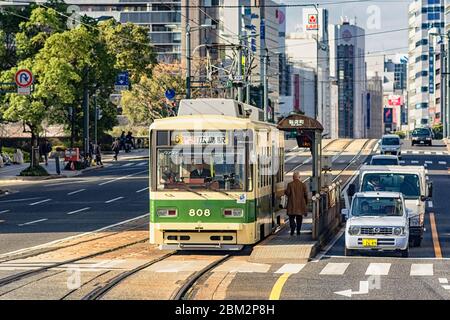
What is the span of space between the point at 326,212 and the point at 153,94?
294 ft

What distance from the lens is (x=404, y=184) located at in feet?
115

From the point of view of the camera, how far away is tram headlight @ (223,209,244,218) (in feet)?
91.1

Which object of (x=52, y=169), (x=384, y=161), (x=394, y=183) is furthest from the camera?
(x=52, y=169)

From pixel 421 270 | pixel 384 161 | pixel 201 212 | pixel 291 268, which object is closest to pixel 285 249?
pixel 201 212

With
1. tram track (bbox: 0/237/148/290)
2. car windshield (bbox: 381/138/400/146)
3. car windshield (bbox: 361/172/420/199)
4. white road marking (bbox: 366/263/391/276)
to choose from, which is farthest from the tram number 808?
car windshield (bbox: 381/138/400/146)

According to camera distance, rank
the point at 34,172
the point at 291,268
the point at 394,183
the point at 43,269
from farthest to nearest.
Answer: the point at 34,172 < the point at 394,183 < the point at 291,268 < the point at 43,269

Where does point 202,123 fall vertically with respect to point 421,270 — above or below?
above

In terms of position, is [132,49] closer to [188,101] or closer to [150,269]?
[188,101]

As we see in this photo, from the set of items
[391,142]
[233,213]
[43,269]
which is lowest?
[43,269]

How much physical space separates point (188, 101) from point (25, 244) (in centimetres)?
613

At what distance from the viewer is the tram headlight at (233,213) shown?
2778 cm

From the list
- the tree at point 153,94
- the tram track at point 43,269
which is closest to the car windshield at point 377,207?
the tram track at point 43,269

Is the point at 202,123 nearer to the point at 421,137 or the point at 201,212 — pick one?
the point at 201,212

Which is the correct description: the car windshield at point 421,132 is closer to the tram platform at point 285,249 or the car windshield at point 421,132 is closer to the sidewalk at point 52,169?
the sidewalk at point 52,169
